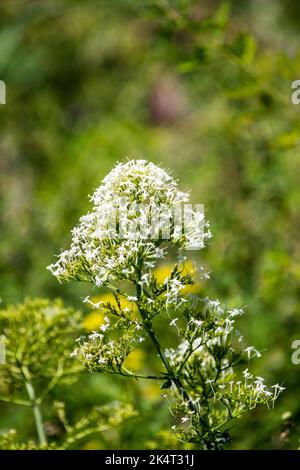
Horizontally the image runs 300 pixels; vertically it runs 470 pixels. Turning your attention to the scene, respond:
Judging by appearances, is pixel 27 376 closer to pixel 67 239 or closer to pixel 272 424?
pixel 272 424

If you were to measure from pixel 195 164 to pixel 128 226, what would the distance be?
145 inches

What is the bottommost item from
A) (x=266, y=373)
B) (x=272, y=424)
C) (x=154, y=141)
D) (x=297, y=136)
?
(x=272, y=424)

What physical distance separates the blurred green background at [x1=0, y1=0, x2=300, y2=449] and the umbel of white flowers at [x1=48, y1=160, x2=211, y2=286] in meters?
0.66

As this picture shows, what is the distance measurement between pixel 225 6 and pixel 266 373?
1.59 meters

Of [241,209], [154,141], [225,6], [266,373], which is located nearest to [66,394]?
[266,373]

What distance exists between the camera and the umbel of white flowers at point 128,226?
1645mm

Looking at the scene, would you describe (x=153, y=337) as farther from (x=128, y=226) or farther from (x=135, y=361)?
(x=135, y=361)

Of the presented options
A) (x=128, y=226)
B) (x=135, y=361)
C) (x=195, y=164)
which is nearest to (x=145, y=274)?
(x=128, y=226)

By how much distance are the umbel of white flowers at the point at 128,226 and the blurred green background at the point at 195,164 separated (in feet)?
2.16

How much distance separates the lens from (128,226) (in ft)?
5.47

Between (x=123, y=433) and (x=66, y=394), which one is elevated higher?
(x=66, y=394)

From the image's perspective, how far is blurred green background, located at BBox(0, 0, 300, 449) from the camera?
279cm

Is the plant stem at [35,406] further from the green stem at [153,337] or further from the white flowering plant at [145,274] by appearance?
the green stem at [153,337]

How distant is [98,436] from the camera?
8.91 ft
